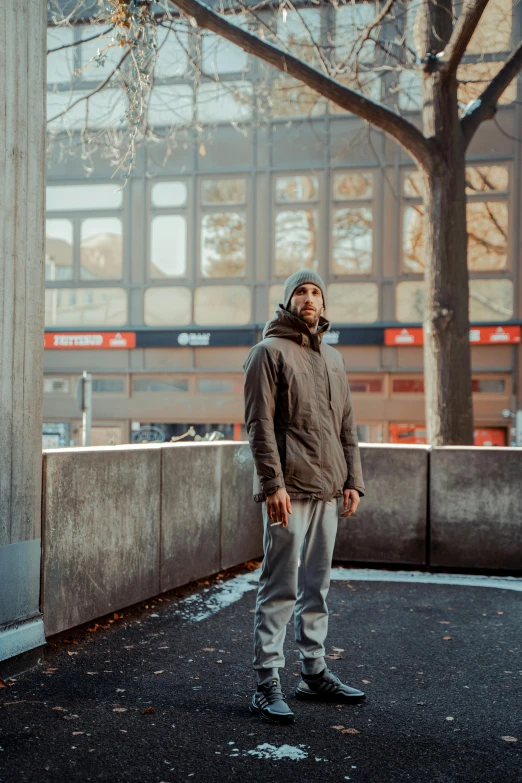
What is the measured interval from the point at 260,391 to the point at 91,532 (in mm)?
1948

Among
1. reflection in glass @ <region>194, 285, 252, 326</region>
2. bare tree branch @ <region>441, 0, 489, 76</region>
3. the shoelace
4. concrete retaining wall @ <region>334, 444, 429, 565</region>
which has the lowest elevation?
the shoelace

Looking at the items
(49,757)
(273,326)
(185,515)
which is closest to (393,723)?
(49,757)

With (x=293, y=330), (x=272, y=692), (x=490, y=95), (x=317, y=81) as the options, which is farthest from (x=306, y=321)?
(x=490, y=95)

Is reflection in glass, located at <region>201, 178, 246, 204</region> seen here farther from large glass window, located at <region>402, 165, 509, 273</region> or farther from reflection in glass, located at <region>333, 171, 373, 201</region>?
large glass window, located at <region>402, 165, 509, 273</region>

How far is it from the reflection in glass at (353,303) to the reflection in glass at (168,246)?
390 centimetres

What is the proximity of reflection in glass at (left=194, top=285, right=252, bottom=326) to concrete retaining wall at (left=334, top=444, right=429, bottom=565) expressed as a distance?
14085 mm

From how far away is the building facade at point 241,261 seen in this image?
20781 millimetres

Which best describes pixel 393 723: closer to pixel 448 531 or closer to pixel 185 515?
pixel 185 515

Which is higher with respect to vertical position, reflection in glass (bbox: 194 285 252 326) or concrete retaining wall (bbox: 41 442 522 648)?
reflection in glass (bbox: 194 285 252 326)

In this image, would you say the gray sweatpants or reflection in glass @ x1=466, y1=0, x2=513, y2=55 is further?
reflection in glass @ x1=466, y1=0, x2=513, y2=55

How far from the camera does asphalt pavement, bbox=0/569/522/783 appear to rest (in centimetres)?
332

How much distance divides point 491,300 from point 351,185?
433 cm

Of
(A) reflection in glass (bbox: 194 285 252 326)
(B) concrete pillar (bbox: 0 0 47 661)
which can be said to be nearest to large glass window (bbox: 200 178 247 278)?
(A) reflection in glass (bbox: 194 285 252 326)

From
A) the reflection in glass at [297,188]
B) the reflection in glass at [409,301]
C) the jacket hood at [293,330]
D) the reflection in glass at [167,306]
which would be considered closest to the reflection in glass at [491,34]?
the reflection in glass at [297,188]
